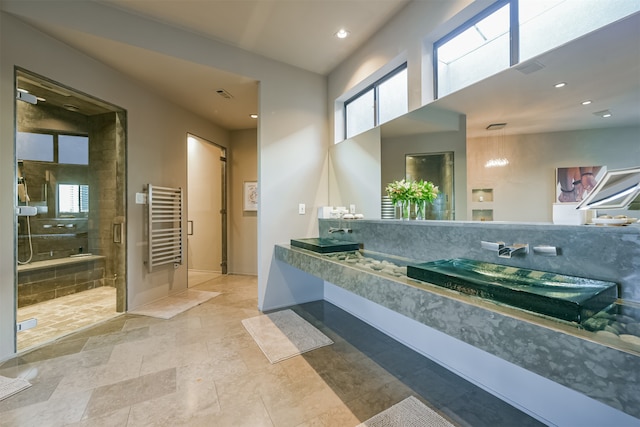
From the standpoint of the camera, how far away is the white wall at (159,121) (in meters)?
2.08

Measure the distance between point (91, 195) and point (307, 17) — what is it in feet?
11.6

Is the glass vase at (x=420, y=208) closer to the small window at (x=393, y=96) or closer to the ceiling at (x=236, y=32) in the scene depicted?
the small window at (x=393, y=96)

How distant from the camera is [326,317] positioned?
9.53ft

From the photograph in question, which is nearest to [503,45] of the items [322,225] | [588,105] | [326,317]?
[588,105]

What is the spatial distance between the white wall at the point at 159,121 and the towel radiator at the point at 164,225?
12 centimetres

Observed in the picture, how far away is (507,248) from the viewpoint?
4.91 feet

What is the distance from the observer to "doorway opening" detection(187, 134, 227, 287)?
16.0 ft

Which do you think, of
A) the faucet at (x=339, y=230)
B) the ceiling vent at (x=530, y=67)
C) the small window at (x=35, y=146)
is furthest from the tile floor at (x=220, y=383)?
the ceiling vent at (x=530, y=67)

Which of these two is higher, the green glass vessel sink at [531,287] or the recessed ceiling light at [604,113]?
the recessed ceiling light at [604,113]

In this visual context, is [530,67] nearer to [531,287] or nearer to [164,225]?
[531,287]

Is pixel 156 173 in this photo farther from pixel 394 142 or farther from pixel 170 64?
pixel 394 142

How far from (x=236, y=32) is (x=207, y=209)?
10.5 feet

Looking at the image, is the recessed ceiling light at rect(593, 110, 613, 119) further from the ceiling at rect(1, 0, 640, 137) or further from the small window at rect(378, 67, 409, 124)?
the small window at rect(378, 67, 409, 124)

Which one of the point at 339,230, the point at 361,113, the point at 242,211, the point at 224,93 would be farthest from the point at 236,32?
the point at 242,211
